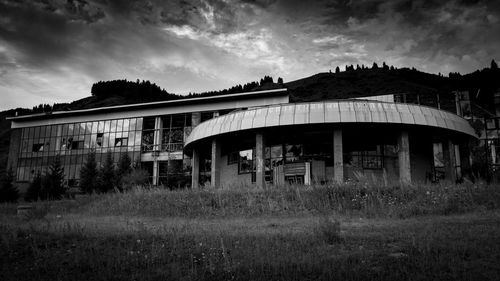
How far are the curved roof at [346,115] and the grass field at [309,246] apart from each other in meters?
8.60

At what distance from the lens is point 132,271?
7.67 metres

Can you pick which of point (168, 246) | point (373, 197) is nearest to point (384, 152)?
point (373, 197)

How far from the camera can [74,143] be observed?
182 feet

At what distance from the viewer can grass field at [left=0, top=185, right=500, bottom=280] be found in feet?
22.9

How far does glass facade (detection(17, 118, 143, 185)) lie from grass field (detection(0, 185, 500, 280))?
39.1 metres

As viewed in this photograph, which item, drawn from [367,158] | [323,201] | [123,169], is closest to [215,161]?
[367,158]

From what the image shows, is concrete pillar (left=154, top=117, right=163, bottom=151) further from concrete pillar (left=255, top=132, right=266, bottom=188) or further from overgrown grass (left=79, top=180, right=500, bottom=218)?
overgrown grass (left=79, top=180, right=500, bottom=218)

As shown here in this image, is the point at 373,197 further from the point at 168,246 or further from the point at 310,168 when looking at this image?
the point at 310,168

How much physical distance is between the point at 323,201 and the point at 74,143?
47.3 meters

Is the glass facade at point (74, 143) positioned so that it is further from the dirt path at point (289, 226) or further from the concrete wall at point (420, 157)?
the dirt path at point (289, 226)

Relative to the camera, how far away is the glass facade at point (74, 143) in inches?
2068

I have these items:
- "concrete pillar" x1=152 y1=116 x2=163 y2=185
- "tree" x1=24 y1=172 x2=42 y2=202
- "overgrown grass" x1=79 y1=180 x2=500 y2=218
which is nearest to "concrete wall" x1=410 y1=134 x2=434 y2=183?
"overgrown grass" x1=79 y1=180 x2=500 y2=218

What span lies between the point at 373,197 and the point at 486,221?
16.3 feet

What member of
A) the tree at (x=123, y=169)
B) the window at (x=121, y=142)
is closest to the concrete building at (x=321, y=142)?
the tree at (x=123, y=169)
